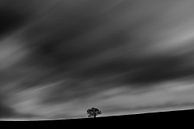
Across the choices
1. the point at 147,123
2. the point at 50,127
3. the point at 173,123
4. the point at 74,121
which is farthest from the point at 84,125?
the point at 173,123

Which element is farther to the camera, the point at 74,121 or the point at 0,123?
the point at 74,121

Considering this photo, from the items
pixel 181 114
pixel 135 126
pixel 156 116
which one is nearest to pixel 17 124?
pixel 135 126

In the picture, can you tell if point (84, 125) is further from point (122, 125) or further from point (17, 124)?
point (17, 124)

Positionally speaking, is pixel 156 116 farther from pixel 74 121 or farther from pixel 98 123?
pixel 74 121

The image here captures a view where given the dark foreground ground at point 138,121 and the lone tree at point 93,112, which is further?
the lone tree at point 93,112

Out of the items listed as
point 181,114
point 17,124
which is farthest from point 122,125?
point 17,124

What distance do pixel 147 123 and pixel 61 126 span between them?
4.49m

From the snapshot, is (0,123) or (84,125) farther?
(84,125)

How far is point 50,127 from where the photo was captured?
15.7 m

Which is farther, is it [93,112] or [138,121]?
[93,112]

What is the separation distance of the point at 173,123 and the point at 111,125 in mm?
3235

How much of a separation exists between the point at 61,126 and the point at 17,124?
7.40 feet

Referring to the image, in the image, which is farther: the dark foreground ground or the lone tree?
the lone tree

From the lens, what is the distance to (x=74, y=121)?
16016mm
